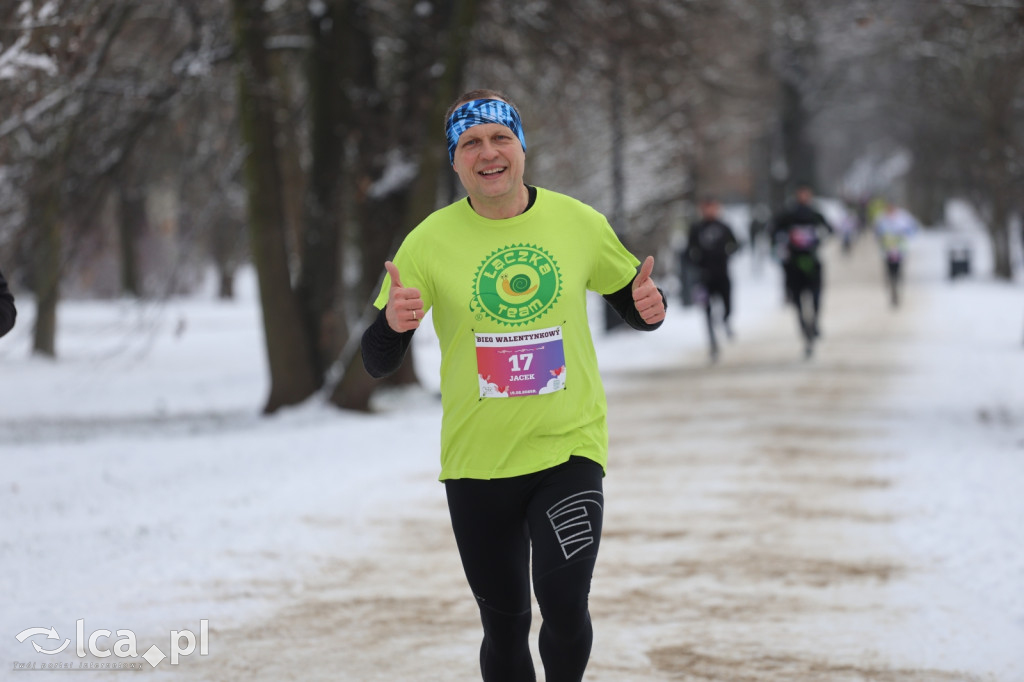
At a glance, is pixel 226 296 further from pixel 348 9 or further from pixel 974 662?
pixel 974 662

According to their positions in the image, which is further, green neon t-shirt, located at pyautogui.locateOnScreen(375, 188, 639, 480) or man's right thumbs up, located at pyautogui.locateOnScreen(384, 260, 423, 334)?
green neon t-shirt, located at pyautogui.locateOnScreen(375, 188, 639, 480)

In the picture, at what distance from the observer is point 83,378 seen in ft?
64.8

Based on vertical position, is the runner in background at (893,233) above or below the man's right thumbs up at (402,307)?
above

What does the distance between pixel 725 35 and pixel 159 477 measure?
446 inches

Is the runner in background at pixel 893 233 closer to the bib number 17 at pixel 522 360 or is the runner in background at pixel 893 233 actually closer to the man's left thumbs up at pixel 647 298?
the man's left thumbs up at pixel 647 298

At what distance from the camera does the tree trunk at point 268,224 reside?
1261 centimetres

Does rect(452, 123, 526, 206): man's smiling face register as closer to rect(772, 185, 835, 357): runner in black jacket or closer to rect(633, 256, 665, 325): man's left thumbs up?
rect(633, 256, 665, 325): man's left thumbs up

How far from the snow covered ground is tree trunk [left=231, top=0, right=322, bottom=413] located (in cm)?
40

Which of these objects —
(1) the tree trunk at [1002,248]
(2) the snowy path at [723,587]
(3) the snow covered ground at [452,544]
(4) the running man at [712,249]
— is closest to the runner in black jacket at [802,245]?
(4) the running man at [712,249]

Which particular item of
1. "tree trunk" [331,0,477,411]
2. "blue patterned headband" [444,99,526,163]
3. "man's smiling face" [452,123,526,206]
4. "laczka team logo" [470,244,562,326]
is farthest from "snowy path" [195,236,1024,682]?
"tree trunk" [331,0,477,411]

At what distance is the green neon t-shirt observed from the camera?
12.7 feet

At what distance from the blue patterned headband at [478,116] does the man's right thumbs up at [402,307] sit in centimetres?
43

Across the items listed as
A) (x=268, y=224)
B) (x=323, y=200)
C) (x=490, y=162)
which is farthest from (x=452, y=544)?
(x=323, y=200)

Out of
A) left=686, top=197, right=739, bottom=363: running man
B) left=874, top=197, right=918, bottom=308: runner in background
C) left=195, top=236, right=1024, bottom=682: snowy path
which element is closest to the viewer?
left=195, top=236, right=1024, bottom=682: snowy path
